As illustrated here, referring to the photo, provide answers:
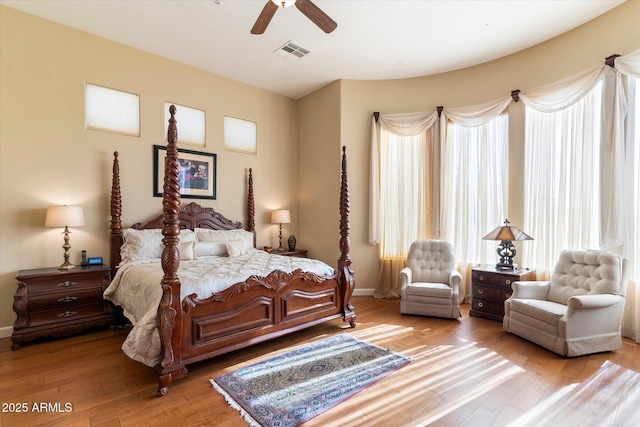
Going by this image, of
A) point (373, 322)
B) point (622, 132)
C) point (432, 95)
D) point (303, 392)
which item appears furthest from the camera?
point (432, 95)

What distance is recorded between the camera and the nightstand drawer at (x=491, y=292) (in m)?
3.89

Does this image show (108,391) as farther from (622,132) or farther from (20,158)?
(622,132)

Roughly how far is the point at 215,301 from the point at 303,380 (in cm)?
100

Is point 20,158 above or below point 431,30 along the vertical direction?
below

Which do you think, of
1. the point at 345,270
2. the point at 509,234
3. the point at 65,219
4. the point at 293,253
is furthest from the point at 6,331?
the point at 509,234

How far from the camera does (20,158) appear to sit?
11.5 ft

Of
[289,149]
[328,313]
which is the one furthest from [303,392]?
[289,149]

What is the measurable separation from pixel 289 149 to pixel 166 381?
453cm

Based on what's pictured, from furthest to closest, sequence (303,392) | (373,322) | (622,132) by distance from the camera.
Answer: (373,322) → (622,132) → (303,392)

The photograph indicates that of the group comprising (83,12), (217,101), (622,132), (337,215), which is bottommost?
(337,215)

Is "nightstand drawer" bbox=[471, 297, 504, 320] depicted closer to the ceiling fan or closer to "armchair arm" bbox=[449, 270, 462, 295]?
"armchair arm" bbox=[449, 270, 462, 295]

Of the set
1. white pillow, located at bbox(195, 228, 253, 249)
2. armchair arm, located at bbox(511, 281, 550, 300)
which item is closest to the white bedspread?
white pillow, located at bbox(195, 228, 253, 249)

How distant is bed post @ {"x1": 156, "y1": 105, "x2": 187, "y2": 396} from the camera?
2.39 meters

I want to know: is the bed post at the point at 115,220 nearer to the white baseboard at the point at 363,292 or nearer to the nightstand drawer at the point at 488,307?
the white baseboard at the point at 363,292
